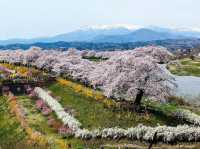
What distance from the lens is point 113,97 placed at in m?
56.2

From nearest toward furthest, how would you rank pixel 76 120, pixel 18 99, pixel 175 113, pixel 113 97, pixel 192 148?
pixel 192 148
pixel 76 120
pixel 175 113
pixel 113 97
pixel 18 99

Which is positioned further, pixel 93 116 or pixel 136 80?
pixel 136 80

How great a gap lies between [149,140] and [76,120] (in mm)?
10515

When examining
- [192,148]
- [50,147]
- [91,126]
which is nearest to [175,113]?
[91,126]

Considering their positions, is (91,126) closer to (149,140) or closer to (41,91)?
(149,140)

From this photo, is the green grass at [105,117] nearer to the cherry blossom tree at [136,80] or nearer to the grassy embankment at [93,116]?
the grassy embankment at [93,116]

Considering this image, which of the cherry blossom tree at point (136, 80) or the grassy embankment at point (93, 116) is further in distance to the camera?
the cherry blossom tree at point (136, 80)

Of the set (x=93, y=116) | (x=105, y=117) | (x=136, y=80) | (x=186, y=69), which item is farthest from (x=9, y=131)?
(x=186, y=69)

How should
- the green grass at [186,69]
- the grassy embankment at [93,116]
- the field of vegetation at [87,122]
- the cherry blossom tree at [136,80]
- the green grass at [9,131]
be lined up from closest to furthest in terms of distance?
the field of vegetation at [87,122] < the grassy embankment at [93,116] < the green grass at [9,131] < the cherry blossom tree at [136,80] < the green grass at [186,69]

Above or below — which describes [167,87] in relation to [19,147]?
above

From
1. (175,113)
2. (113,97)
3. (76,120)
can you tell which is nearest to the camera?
(76,120)

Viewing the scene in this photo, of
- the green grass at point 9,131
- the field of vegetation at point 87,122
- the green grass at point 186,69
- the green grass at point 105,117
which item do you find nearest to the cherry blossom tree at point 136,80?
the field of vegetation at point 87,122

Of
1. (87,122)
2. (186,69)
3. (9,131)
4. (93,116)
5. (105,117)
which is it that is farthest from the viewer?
(186,69)

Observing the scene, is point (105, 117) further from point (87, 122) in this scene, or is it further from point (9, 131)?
point (9, 131)
